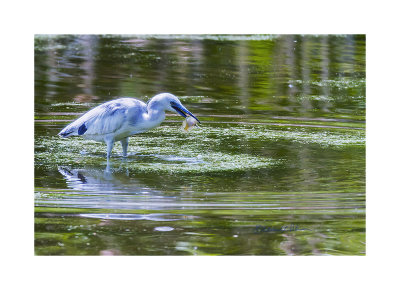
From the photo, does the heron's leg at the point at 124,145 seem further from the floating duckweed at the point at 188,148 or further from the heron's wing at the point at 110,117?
the heron's wing at the point at 110,117

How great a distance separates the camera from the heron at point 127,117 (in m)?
7.36

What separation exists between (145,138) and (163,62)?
2695 millimetres

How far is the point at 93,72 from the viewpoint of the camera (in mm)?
10688

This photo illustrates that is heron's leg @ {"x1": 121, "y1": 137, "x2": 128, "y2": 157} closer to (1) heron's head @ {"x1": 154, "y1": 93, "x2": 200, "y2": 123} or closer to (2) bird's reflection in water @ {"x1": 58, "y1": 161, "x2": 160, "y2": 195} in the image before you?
(2) bird's reflection in water @ {"x1": 58, "y1": 161, "x2": 160, "y2": 195}

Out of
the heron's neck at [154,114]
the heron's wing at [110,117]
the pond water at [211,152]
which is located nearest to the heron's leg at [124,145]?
the pond water at [211,152]

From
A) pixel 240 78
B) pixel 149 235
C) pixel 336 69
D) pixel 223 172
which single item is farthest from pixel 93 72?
pixel 149 235

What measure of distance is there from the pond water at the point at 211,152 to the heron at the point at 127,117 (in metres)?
0.27

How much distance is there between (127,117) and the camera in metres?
7.42

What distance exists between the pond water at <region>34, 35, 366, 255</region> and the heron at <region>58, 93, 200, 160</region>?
0.27 m

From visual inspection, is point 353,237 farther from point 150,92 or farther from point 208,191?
point 150,92

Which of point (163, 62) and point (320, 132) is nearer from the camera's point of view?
point (320, 132)

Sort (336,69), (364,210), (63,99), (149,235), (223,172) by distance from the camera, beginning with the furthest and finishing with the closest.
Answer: (336,69) < (63,99) < (223,172) < (364,210) < (149,235)

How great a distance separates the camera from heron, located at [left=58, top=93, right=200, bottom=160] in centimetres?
736

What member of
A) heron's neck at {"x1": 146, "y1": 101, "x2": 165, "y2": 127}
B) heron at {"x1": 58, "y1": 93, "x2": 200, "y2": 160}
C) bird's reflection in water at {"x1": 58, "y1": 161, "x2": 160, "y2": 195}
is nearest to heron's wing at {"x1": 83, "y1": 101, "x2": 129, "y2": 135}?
heron at {"x1": 58, "y1": 93, "x2": 200, "y2": 160}
